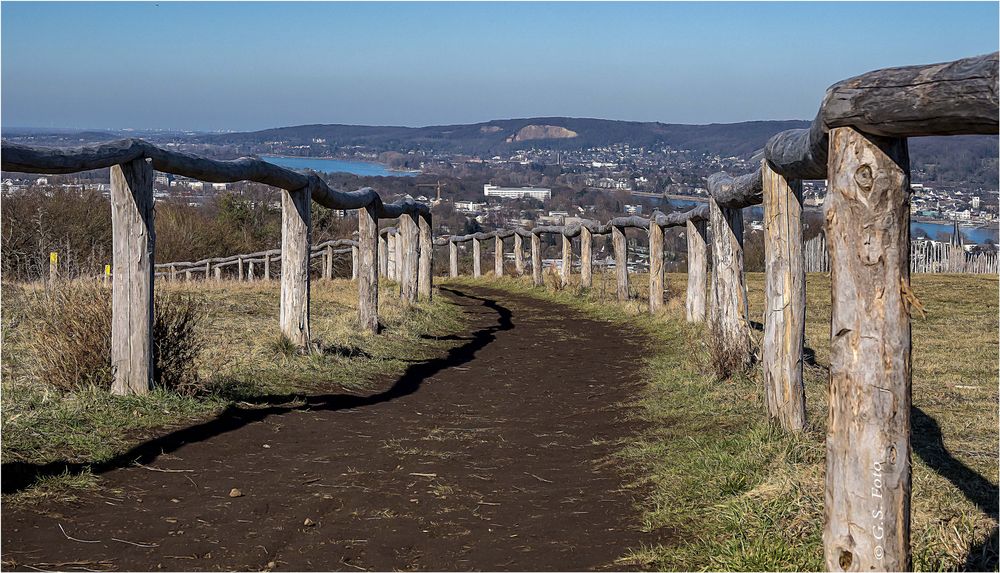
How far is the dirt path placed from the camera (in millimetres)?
4332

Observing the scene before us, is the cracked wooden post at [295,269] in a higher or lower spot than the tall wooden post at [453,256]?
higher

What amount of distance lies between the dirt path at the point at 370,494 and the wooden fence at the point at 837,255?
1.11 m

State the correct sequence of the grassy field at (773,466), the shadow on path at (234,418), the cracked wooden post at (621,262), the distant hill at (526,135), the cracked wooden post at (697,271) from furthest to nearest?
1. the distant hill at (526,135)
2. the cracked wooden post at (621,262)
3. the cracked wooden post at (697,271)
4. the shadow on path at (234,418)
5. the grassy field at (773,466)

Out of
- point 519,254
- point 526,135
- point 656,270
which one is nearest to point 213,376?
point 656,270

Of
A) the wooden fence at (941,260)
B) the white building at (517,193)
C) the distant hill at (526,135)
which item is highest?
the distant hill at (526,135)

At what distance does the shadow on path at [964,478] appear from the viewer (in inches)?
146

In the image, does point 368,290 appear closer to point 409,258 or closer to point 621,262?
point 409,258

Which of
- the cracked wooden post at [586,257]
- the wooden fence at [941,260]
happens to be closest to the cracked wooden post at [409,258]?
the cracked wooden post at [586,257]

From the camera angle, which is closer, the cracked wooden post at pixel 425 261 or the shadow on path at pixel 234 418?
the shadow on path at pixel 234 418

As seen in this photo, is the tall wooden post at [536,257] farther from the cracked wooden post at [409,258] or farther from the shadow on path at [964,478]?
the shadow on path at [964,478]

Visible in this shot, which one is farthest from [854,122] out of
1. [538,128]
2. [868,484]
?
[538,128]

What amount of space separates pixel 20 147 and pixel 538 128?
139m

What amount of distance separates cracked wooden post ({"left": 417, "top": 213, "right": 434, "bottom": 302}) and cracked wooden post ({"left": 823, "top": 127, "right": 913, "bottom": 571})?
12.9m

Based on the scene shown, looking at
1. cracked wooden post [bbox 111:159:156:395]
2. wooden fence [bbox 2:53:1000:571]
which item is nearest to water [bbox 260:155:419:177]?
wooden fence [bbox 2:53:1000:571]
